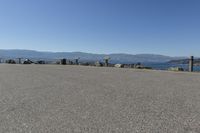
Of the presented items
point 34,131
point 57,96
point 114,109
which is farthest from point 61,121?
point 57,96

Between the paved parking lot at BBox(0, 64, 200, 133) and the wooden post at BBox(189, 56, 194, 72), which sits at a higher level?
the wooden post at BBox(189, 56, 194, 72)

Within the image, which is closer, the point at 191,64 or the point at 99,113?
the point at 99,113

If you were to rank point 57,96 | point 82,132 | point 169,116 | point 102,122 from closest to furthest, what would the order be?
point 82,132, point 102,122, point 169,116, point 57,96

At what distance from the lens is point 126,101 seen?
16.3 ft

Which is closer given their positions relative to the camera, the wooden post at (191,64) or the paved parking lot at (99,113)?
the paved parking lot at (99,113)

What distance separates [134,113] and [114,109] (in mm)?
422

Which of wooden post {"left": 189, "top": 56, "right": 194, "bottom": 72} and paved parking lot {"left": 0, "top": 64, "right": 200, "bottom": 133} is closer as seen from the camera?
paved parking lot {"left": 0, "top": 64, "right": 200, "bottom": 133}

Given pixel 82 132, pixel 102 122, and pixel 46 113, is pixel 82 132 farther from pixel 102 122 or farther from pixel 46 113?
pixel 46 113

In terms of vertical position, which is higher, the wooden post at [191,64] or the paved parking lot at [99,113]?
the wooden post at [191,64]

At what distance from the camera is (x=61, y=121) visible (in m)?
3.54

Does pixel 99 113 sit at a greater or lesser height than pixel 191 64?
lesser

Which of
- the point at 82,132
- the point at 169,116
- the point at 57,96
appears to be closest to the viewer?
the point at 82,132

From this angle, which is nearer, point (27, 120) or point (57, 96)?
point (27, 120)

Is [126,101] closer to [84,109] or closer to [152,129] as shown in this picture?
[84,109]
